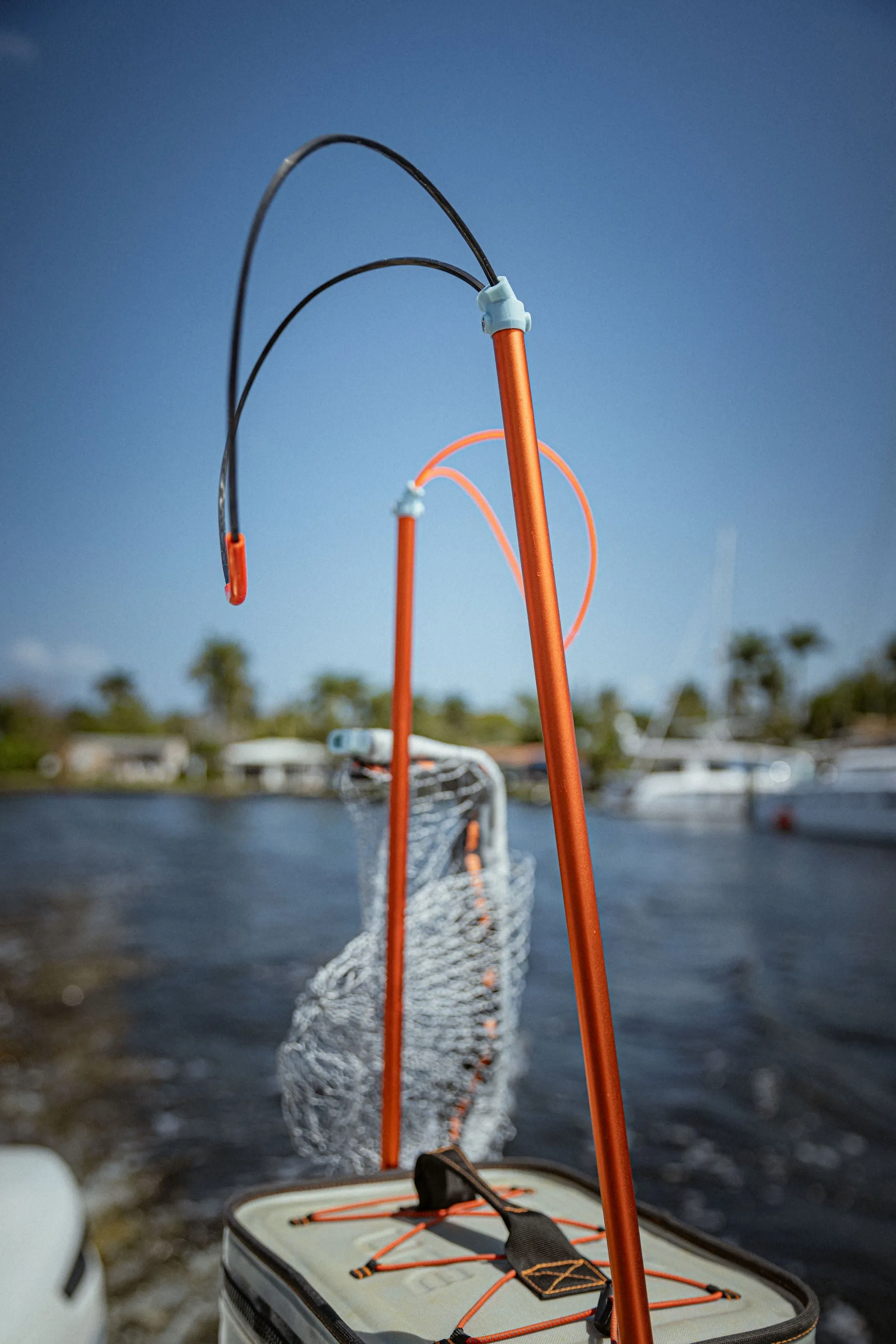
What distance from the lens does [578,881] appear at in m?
0.77

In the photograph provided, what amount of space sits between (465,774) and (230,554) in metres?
0.79

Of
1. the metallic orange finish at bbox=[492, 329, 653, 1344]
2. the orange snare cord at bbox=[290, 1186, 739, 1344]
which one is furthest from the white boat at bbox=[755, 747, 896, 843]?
the metallic orange finish at bbox=[492, 329, 653, 1344]

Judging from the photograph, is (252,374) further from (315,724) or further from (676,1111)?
(315,724)

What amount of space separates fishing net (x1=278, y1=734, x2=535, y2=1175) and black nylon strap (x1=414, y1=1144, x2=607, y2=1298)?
0.48m

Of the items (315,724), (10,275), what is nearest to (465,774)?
(10,275)

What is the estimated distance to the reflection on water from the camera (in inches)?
156

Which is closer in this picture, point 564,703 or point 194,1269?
point 564,703

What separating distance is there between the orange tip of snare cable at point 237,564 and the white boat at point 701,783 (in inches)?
1076

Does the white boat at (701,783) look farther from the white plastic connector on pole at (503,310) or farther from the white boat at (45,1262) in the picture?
the white plastic connector on pole at (503,310)

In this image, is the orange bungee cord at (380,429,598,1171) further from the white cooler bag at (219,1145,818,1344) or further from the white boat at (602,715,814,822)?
the white boat at (602,715,814,822)

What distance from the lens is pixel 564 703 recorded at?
793 mm

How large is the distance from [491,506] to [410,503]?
4.5 inches

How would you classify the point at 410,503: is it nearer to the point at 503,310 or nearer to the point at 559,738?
the point at 503,310

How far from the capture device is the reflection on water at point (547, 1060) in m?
3.97
